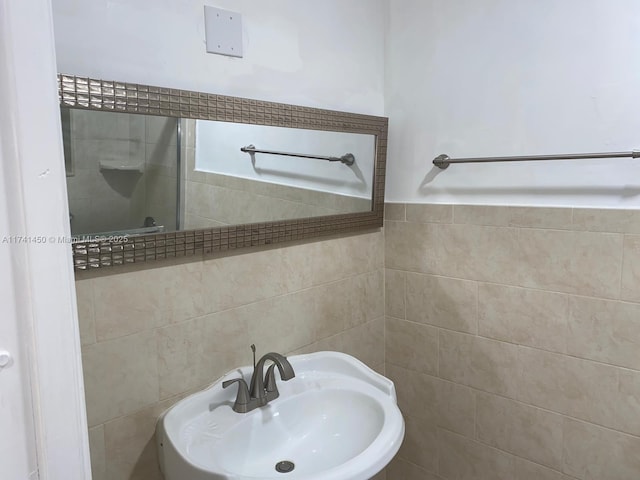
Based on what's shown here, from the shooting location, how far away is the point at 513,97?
151 centimetres

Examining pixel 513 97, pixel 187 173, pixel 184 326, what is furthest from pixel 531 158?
pixel 184 326

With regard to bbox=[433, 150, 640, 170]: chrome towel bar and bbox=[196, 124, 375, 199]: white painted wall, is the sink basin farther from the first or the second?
bbox=[433, 150, 640, 170]: chrome towel bar

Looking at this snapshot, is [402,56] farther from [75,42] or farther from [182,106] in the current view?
[75,42]

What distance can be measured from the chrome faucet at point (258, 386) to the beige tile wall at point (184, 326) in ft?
0.28

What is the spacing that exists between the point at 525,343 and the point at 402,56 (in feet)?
3.60

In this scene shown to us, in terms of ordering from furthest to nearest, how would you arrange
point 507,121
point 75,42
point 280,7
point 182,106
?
point 507,121
point 280,7
point 182,106
point 75,42

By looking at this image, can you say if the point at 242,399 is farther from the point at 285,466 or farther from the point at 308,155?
the point at 308,155

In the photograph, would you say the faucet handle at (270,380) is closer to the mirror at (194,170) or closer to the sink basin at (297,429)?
the sink basin at (297,429)

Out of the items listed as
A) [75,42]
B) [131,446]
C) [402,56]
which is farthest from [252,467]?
[402,56]

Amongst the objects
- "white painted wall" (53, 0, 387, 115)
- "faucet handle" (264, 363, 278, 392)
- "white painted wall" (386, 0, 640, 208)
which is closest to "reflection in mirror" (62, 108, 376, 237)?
"white painted wall" (53, 0, 387, 115)

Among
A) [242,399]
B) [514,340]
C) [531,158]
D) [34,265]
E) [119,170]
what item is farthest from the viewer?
[514,340]

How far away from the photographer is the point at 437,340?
176cm

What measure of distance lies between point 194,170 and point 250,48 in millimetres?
402

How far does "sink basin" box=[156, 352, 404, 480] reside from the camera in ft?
3.68
